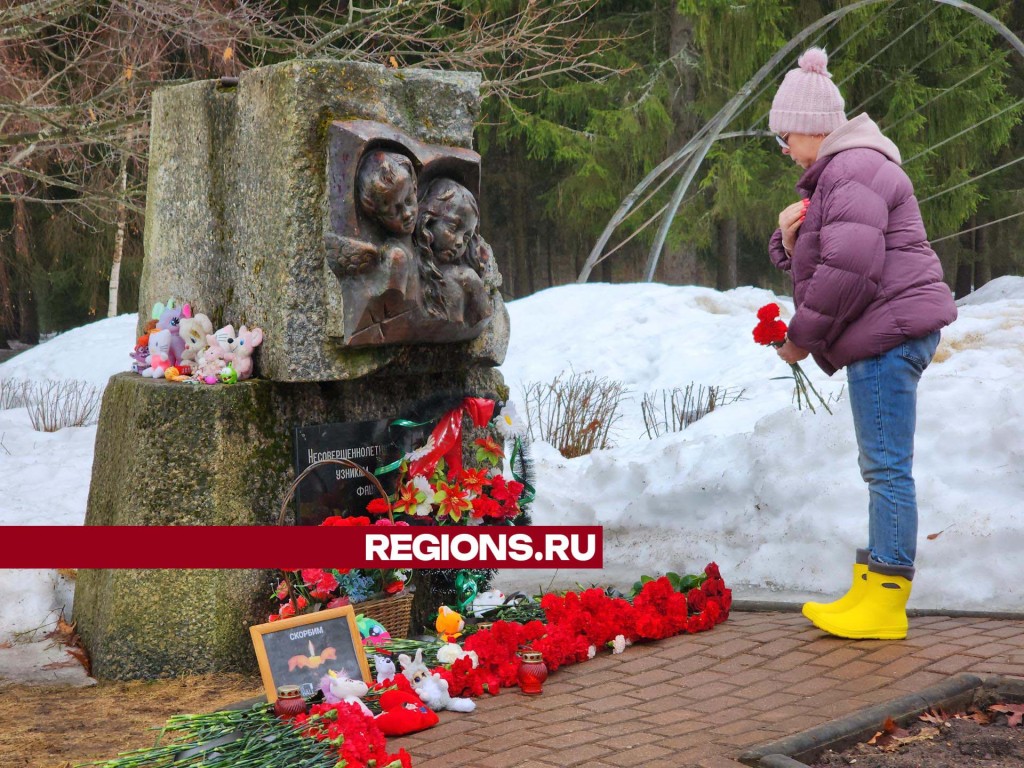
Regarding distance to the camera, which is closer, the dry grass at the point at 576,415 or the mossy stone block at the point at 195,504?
the mossy stone block at the point at 195,504

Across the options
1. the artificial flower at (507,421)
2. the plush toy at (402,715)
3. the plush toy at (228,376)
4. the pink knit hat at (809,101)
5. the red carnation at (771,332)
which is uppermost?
the pink knit hat at (809,101)

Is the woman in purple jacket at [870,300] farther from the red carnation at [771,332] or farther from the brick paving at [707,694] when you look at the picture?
the brick paving at [707,694]

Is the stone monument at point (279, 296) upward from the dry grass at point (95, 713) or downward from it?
upward

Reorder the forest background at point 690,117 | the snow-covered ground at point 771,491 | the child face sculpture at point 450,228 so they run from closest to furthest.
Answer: the child face sculpture at point 450,228 < the snow-covered ground at point 771,491 < the forest background at point 690,117

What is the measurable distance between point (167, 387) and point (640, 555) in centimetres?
244

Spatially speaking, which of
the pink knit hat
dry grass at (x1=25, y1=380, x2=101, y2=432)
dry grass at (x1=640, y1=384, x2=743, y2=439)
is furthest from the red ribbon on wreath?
dry grass at (x1=25, y1=380, x2=101, y2=432)

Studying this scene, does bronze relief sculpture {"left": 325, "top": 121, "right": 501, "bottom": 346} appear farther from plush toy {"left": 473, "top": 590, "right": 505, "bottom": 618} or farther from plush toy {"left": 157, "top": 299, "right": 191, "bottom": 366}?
plush toy {"left": 473, "top": 590, "right": 505, "bottom": 618}

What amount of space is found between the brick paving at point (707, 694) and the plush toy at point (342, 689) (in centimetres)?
27

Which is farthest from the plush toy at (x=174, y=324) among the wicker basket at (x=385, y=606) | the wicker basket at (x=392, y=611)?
the wicker basket at (x=392, y=611)

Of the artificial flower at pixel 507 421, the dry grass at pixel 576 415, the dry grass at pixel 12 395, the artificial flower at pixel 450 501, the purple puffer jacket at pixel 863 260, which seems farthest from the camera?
the dry grass at pixel 12 395

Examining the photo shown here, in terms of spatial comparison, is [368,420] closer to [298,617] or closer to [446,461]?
[446,461]

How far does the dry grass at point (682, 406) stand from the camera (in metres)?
8.14

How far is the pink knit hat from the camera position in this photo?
13.0 ft

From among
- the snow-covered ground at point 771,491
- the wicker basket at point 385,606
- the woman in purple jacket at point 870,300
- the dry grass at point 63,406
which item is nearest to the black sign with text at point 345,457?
the wicker basket at point 385,606
